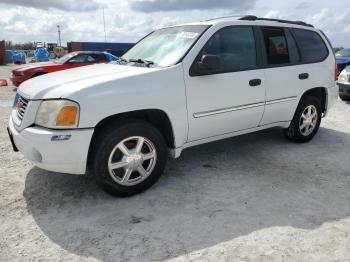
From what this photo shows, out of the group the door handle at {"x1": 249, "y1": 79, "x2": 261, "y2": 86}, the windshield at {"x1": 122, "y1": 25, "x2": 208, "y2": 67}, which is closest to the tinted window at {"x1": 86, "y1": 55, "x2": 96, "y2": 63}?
the windshield at {"x1": 122, "y1": 25, "x2": 208, "y2": 67}

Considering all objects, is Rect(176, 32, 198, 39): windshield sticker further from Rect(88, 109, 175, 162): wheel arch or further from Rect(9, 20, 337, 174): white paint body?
Rect(88, 109, 175, 162): wheel arch

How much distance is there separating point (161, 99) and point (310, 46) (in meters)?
2.85

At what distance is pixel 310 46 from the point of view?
16.9 feet

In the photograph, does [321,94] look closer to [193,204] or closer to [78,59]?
[193,204]

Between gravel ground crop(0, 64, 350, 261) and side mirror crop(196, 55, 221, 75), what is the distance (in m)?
1.25

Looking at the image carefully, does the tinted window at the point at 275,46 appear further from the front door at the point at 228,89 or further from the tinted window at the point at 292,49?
the front door at the point at 228,89

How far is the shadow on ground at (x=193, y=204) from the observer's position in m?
2.85

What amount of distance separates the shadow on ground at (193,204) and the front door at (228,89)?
1.85 ft

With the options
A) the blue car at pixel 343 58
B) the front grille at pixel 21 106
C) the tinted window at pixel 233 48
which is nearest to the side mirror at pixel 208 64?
the tinted window at pixel 233 48

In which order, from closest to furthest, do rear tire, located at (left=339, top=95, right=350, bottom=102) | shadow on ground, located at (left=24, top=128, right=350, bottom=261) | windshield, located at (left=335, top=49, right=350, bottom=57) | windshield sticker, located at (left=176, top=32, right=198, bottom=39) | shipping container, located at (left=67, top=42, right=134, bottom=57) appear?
1. shadow on ground, located at (left=24, top=128, right=350, bottom=261)
2. windshield sticker, located at (left=176, top=32, right=198, bottom=39)
3. rear tire, located at (left=339, top=95, right=350, bottom=102)
4. windshield, located at (left=335, top=49, right=350, bottom=57)
5. shipping container, located at (left=67, top=42, right=134, bottom=57)

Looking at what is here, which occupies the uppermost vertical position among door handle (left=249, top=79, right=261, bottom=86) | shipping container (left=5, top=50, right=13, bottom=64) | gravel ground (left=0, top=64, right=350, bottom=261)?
shipping container (left=5, top=50, right=13, bottom=64)

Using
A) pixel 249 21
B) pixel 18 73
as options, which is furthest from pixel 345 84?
pixel 18 73

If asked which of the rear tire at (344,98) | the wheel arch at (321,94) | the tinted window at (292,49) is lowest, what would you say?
the rear tire at (344,98)

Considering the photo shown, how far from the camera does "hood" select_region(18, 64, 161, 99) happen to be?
3189mm
